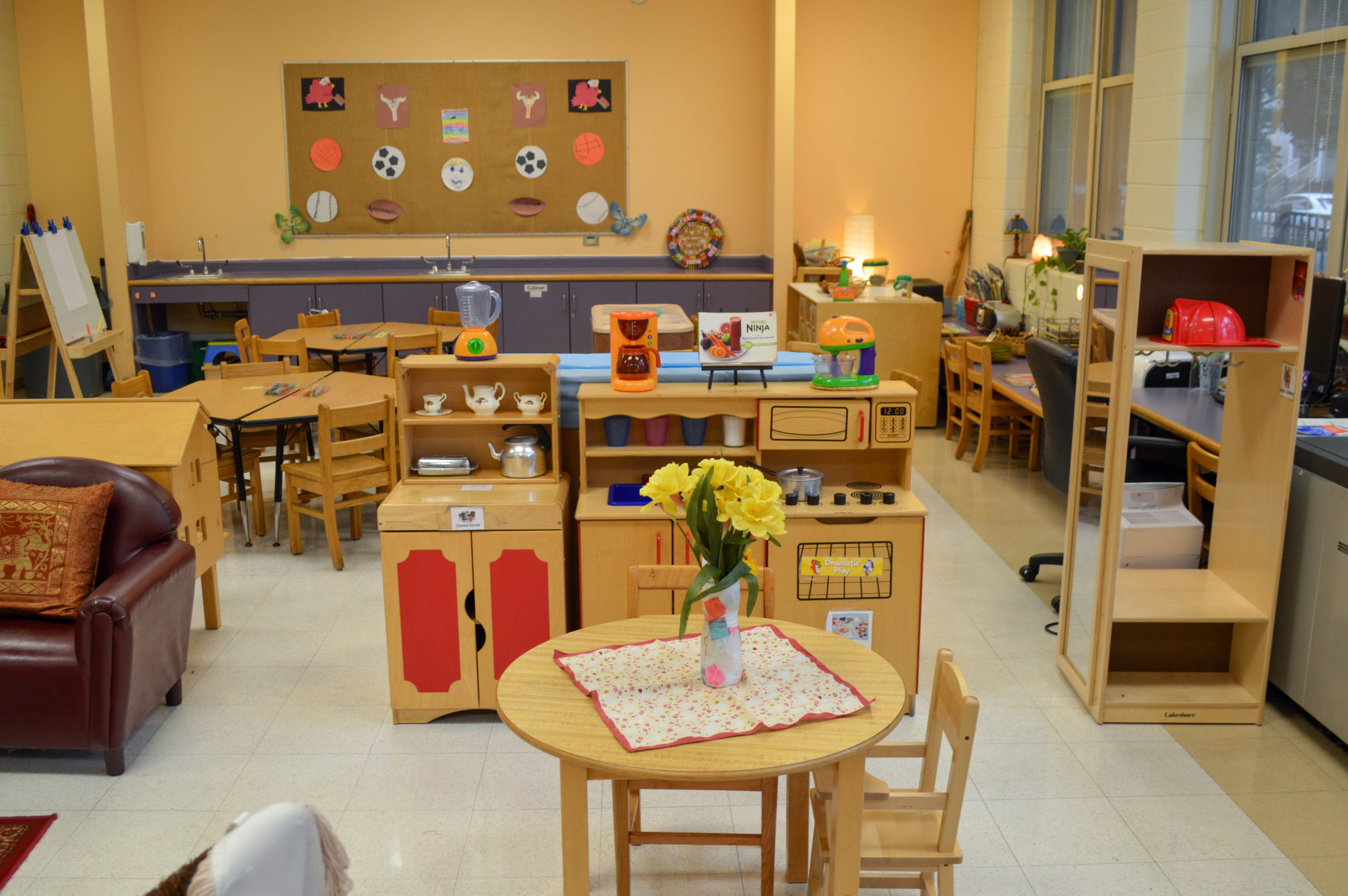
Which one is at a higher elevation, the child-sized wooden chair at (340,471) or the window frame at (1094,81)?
the window frame at (1094,81)

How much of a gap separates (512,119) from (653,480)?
7904 millimetres

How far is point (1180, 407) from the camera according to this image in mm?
5207

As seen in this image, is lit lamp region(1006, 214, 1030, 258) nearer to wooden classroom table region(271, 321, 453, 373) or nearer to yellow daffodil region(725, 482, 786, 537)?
wooden classroom table region(271, 321, 453, 373)

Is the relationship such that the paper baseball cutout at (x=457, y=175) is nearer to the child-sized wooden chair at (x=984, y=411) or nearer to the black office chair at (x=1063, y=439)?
the child-sized wooden chair at (x=984, y=411)

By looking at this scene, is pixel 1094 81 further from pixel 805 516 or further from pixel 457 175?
pixel 805 516

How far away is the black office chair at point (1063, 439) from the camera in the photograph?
15.7 ft

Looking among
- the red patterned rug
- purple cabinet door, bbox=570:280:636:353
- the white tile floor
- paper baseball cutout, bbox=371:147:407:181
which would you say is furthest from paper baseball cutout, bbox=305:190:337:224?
the red patterned rug

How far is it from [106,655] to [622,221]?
704cm

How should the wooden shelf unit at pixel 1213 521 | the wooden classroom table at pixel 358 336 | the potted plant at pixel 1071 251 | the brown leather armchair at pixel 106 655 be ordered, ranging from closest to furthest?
the brown leather armchair at pixel 106 655 < the wooden shelf unit at pixel 1213 521 < the wooden classroom table at pixel 358 336 < the potted plant at pixel 1071 251

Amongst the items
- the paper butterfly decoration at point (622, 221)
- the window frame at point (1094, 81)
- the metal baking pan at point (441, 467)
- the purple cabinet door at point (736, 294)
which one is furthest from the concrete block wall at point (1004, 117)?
the metal baking pan at point (441, 467)

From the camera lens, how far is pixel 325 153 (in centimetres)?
980

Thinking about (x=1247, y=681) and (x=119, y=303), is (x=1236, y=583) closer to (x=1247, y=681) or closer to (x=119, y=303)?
(x=1247, y=681)

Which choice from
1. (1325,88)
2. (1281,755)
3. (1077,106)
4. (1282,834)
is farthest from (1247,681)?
(1077,106)

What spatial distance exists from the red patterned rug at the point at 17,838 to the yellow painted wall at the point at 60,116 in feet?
24.8
